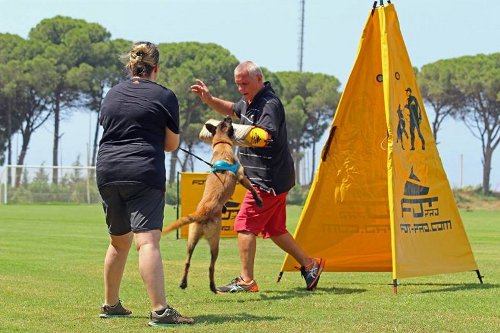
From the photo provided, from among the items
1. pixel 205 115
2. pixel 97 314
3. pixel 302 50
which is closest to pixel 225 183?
pixel 97 314

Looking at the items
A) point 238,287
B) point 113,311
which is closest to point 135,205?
point 113,311

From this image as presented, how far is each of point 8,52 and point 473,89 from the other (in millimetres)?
30379

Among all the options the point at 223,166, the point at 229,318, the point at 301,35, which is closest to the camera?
the point at 229,318

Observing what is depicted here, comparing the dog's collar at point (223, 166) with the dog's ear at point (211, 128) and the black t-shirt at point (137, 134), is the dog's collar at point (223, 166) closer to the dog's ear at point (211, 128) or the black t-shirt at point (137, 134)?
the dog's ear at point (211, 128)

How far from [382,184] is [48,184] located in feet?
134

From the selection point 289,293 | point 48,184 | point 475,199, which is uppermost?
point 289,293

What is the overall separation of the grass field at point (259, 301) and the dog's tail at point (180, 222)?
2.25 feet

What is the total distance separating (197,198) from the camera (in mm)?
18547

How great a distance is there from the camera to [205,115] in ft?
203

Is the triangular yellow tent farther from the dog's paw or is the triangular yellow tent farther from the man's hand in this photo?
the man's hand

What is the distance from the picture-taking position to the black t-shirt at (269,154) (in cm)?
948

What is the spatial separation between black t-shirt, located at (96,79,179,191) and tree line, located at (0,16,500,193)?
5227 cm

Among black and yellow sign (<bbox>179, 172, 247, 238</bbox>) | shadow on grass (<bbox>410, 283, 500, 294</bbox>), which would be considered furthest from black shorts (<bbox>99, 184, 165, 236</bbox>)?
black and yellow sign (<bbox>179, 172, 247, 238</bbox>)

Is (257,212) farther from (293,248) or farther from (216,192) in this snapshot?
(216,192)
